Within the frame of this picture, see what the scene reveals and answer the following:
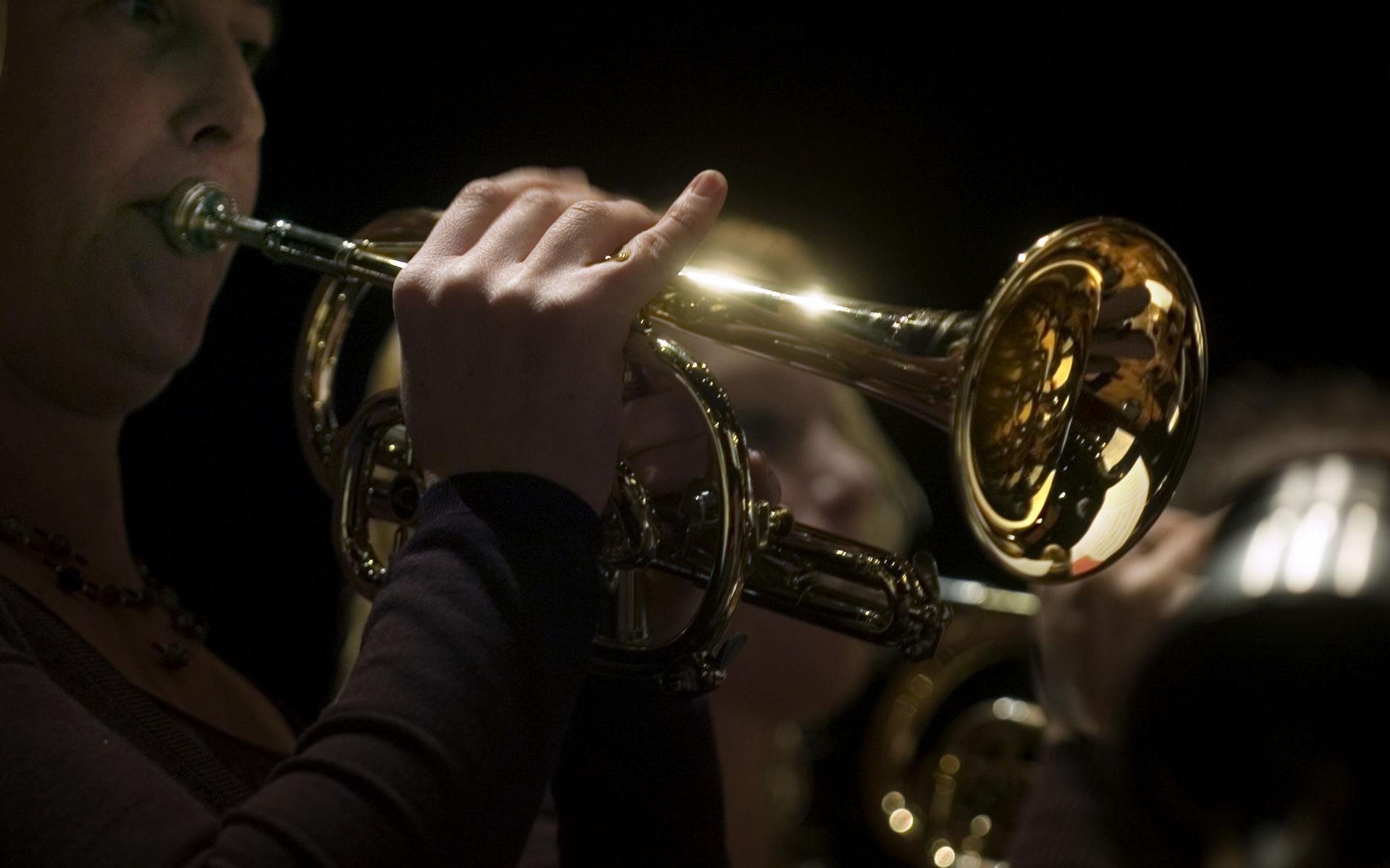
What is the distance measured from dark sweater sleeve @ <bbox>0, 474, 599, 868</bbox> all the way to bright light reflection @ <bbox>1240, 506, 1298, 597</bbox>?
38.5 inches

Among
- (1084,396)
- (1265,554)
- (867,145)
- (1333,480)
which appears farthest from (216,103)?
(867,145)

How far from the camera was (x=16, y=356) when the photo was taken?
1.05 m

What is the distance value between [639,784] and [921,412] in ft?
1.49

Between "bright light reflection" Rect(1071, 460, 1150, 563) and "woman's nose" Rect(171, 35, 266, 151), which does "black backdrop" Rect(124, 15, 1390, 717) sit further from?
"bright light reflection" Rect(1071, 460, 1150, 563)

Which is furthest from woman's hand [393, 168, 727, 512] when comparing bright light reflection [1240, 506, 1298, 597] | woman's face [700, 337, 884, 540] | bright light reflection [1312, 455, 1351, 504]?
bright light reflection [1312, 455, 1351, 504]

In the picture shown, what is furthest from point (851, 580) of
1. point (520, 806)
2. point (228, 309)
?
point (228, 309)

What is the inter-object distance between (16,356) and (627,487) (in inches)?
22.5

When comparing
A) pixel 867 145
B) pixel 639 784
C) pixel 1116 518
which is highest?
pixel 867 145

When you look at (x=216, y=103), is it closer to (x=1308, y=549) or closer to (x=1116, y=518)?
(x=1116, y=518)

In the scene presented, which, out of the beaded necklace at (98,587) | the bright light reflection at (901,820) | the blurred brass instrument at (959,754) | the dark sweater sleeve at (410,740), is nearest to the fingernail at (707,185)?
the dark sweater sleeve at (410,740)

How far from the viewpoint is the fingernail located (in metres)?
0.87

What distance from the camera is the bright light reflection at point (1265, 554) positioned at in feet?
4.56

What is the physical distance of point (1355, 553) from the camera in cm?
138

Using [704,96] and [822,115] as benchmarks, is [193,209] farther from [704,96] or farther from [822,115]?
[822,115]
